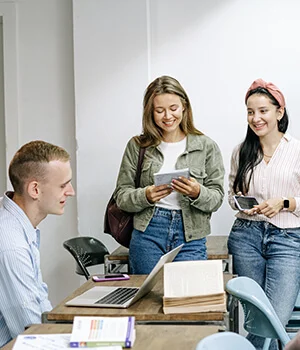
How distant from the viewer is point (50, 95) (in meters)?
5.25

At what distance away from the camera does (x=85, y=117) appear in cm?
500

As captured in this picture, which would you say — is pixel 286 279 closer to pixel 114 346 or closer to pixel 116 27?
pixel 114 346

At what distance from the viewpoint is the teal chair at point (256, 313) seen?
2.75 meters

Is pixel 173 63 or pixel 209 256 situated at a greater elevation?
pixel 173 63

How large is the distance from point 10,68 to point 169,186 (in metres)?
2.28

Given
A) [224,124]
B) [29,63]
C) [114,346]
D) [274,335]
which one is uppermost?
[29,63]

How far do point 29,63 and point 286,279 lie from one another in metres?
2.70

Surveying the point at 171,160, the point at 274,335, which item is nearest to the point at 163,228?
the point at 171,160

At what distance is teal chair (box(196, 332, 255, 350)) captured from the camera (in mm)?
1879

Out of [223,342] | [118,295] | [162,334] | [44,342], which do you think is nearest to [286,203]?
[118,295]

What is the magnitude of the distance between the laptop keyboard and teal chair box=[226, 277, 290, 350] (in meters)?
0.40

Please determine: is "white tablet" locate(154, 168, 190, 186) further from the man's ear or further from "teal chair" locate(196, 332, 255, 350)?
"teal chair" locate(196, 332, 255, 350)

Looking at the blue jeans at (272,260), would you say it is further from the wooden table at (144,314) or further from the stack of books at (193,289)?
the wooden table at (144,314)

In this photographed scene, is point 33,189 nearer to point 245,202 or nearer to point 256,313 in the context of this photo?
point 256,313
